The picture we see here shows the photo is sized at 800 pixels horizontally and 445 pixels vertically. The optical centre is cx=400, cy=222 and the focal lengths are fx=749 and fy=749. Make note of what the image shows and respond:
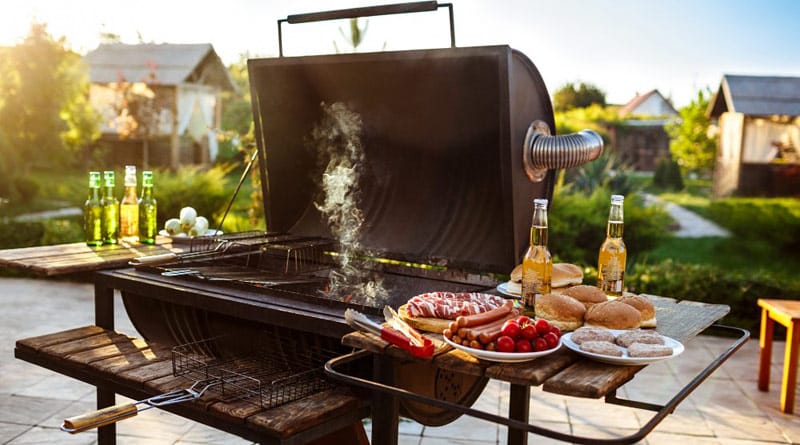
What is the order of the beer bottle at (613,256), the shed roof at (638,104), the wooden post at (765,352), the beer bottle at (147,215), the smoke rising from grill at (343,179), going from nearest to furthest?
1. the beer bottle at (613,256)
2. the smoke rising from grill at (343,179)
3. the beer bottle at (147,215)
4. the wooden post at (765,352)
5. the shed roof at (638,104)

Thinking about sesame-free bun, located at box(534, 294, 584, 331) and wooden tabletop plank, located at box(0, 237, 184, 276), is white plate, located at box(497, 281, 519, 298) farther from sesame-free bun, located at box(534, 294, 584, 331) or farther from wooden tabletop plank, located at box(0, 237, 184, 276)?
wooden tabletop plank, located at box(0, 237, 184, 276)

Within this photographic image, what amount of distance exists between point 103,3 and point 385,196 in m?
12.5

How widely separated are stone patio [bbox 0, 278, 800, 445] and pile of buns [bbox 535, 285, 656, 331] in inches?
82.3

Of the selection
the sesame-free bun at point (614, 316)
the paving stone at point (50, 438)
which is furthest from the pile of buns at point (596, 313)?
the paving stone at point (50, 438)

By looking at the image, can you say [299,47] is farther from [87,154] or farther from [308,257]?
[87,154]

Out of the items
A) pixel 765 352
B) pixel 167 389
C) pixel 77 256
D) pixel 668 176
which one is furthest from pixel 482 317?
Result: pixel 668 176

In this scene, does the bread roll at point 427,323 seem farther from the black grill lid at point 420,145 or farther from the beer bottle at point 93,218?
the beer bottle at point 93,218

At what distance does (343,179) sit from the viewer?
3607 millimetres

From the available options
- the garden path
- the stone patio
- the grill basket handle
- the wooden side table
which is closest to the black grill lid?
the grill basket handle

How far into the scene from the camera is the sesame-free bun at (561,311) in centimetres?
213

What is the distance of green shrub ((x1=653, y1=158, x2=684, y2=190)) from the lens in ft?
43.6

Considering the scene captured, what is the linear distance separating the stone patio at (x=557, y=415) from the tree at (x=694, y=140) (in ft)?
27.9

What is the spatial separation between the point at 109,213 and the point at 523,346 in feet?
8.35

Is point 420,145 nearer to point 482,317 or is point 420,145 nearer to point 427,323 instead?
point 427,323
